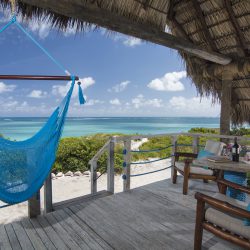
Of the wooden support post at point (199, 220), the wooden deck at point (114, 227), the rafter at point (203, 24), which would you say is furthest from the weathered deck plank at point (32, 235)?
the rafter at point (203, 24)

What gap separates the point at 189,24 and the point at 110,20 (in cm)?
186

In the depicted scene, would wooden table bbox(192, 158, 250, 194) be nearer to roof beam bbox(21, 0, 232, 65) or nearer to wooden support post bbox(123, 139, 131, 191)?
wooden support post bbox(123, 139, 131, 191)

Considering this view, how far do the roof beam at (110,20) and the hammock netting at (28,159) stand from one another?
701 mm

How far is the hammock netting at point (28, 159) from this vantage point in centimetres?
180

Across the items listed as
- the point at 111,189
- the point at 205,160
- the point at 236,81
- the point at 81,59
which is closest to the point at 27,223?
the point at 111,189

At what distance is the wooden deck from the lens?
6.01 feet

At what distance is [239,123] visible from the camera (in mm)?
5191

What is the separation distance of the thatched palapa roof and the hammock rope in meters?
0.64

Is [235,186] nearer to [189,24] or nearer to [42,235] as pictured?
[42,235]

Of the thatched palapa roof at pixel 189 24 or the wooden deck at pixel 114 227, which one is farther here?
the thatched palapa roof at pixel 189 24

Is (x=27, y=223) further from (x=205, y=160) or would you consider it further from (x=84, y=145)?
(x=84, y=145)

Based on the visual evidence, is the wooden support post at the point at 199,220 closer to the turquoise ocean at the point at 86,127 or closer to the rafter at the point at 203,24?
the rafter at the point at 203,24

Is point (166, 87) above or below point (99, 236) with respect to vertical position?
above

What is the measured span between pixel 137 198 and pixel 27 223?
1.23m
